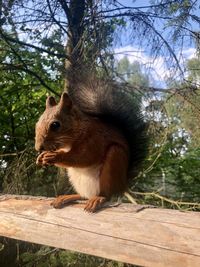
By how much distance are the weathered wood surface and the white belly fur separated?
5cm

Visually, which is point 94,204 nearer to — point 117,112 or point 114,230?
point 114,230

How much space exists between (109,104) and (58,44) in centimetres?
143

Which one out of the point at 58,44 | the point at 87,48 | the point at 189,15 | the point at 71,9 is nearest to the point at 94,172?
the point at 87,48

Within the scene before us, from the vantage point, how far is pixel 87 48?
1858mm

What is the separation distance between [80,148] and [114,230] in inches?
9.9

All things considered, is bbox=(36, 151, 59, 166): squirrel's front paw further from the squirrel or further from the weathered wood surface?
the weathered wood surface

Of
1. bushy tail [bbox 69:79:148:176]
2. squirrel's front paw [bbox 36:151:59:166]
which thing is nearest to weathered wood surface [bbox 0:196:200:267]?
squirrel's front paw [bbox 36:151:59:166]

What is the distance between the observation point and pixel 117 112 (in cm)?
123

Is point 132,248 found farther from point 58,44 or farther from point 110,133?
point 58,44

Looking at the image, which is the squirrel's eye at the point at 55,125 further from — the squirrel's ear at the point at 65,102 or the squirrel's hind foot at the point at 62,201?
the squirrel's hind foot at the point at 62,201

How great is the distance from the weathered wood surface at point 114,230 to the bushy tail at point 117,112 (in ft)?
0.83

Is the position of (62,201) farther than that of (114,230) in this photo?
Yes

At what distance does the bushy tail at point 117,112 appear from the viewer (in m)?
1.22

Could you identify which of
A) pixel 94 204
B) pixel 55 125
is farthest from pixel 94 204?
pixel 55 125
